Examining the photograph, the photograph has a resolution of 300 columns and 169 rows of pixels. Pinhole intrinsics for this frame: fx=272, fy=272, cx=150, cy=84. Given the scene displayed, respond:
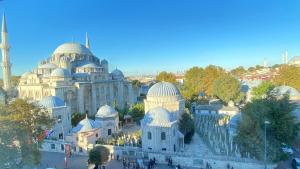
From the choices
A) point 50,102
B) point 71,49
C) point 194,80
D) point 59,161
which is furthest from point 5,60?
point 194,80

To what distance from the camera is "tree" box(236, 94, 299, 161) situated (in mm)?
10806

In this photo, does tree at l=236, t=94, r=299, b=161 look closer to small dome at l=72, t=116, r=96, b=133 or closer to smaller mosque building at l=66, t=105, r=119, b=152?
smaller mosque building at l=66, t=105, r=119, b=152

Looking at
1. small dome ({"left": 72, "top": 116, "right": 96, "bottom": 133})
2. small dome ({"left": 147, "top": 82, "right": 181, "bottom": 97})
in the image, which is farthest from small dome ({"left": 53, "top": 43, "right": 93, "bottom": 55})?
small dome ({"left": 72, "top": 116, "right": 96, "bottom": 133})

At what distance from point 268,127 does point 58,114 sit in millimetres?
12268

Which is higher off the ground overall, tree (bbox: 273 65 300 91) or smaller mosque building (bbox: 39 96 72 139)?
tree (bbox: 273 65 300 91)

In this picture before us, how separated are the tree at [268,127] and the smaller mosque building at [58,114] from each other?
1068 centimetres

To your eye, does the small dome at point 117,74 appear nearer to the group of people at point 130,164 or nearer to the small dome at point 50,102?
the small dome at point 50,102

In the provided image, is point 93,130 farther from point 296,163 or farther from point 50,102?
point 296,163

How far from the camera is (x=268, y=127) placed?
11.8 meters

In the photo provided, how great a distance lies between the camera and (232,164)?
1099 centimetres

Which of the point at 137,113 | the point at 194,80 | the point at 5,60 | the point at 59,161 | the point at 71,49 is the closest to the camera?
the point at 59,161

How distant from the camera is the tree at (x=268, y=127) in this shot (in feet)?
35.5

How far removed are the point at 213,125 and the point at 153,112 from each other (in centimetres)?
697

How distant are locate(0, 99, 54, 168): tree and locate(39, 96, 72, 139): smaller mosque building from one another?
240 inches
